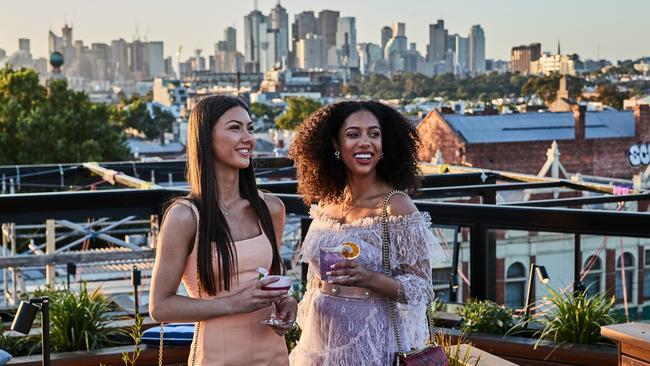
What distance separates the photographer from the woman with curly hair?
12.6 feet

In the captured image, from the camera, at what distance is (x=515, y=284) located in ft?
67.2

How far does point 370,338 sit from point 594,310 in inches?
104

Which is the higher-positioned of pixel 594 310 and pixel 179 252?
pixel 179 252

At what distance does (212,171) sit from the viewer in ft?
11.7

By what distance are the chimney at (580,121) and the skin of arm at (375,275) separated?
5994 centimetres

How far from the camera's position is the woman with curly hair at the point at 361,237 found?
3.85 metres

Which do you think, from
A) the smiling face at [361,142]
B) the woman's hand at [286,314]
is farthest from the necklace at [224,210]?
the smiling face at [361,142]

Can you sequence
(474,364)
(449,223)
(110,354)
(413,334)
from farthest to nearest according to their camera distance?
(449,223), (110,354), (474,364), (413,334)

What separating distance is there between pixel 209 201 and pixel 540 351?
3168 millimetres

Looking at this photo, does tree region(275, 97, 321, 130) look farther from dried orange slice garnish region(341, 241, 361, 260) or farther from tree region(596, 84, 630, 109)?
dried orange slice garnish region(341, 241, 361, 260)

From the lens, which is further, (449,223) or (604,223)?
(449,223)

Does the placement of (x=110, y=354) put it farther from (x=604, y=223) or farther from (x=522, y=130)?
(x=522, y=130)

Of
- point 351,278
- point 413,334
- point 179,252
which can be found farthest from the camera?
point 413,334

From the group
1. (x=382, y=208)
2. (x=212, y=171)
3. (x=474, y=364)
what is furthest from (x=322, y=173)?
(x=474, y=364)
